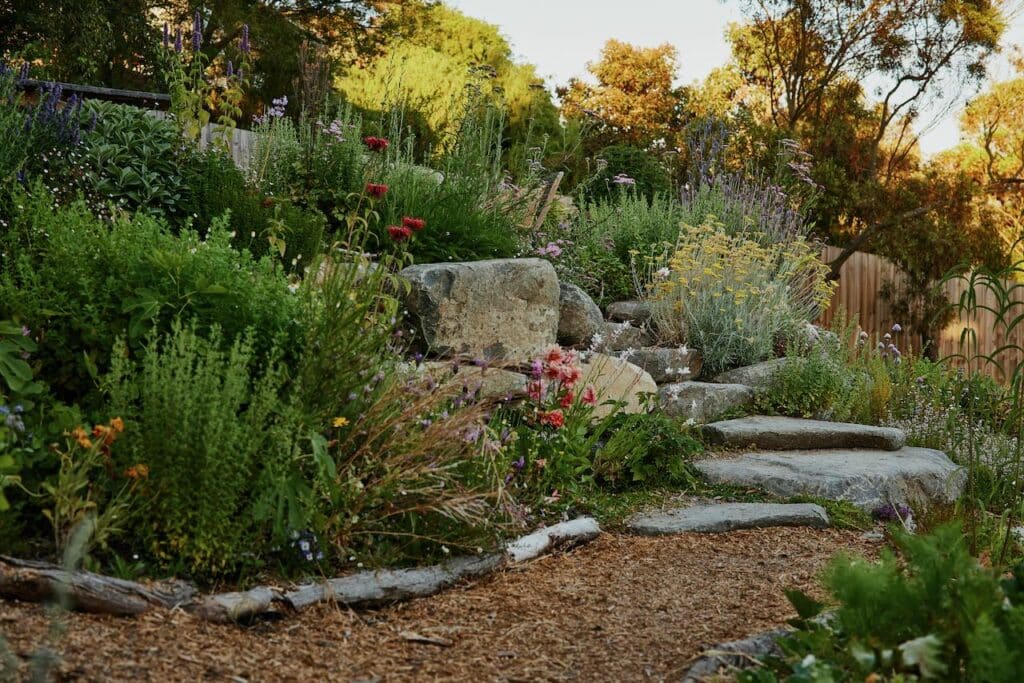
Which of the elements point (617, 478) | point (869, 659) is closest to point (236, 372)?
point (869, 659)

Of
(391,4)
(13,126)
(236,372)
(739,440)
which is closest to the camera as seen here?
(236,372)

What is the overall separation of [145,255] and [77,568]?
118 centimetres

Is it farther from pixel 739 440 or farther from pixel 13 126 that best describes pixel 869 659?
pixel 13 126

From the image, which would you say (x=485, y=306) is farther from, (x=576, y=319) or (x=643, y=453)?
(x=643, y=453)

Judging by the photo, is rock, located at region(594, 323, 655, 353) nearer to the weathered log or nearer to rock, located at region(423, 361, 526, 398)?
rock, located at region(423, 361, 526, 398)

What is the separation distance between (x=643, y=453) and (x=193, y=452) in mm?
2577

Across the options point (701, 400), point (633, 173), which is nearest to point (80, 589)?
point (701, 400)

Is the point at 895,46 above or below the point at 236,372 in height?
above

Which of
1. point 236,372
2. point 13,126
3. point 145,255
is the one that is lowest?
point 236,372

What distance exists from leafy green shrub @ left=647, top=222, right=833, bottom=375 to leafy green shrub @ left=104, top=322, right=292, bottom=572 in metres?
4.59

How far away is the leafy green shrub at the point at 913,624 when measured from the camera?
6.84ft

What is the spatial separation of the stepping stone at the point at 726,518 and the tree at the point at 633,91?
17.6 m

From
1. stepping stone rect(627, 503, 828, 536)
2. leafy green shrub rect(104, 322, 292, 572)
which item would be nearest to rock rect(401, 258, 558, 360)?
stepping stone rect(627, 503, 828, 536)

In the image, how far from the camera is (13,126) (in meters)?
5.31
